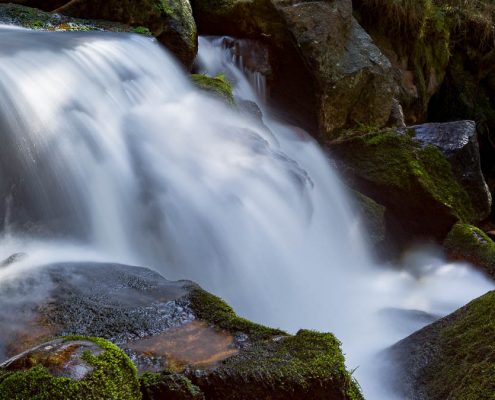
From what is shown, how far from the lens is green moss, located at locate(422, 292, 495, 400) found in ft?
8.59

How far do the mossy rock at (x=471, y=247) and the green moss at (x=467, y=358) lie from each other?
116 inches

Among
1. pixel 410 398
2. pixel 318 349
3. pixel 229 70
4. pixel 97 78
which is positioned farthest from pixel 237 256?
pixel 229 70

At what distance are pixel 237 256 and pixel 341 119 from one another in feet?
16.8

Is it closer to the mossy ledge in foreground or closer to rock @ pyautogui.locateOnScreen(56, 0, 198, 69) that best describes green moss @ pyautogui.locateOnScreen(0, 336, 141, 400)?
the mossy ledge in foreground

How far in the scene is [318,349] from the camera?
2.34 meters

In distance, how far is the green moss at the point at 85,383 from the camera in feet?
5.52

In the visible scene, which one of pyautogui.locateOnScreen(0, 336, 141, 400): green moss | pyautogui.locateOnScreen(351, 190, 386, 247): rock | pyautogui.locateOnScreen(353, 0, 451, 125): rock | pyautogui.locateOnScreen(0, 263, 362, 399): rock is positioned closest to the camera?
pyautogui.locateOnScreen(0, 336, 141, 400): green moss

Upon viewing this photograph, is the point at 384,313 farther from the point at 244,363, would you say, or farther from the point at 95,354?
the point at 95,354

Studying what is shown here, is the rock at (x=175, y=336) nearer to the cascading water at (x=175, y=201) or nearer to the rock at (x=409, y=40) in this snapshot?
the cascading water at (x=175, y=201)

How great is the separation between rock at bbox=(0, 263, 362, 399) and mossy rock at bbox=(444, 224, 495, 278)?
4.22m

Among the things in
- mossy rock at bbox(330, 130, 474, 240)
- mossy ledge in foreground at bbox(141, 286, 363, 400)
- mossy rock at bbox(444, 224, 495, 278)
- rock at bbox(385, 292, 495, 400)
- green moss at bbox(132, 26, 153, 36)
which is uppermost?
green moss at bbox(132, 26, 153, 36)

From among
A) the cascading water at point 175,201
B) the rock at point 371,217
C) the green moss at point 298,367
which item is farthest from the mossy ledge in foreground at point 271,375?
the rock at point 371,217

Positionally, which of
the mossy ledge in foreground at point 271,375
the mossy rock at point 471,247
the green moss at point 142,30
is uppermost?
the green moss at point 142,30

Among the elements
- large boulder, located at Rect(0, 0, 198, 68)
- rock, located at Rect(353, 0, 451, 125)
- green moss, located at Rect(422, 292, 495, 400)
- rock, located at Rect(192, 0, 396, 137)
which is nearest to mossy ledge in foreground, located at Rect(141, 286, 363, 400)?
green moss, located at Rect(422, 292, 495, 400)
